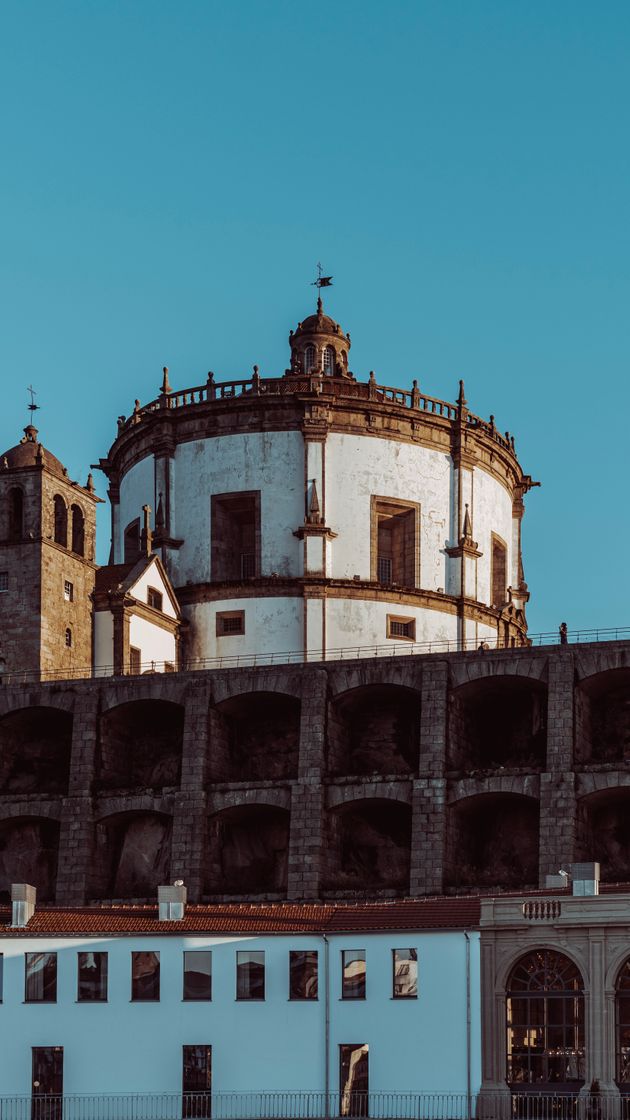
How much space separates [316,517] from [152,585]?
7.55 meters

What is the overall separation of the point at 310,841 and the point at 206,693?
304 inches

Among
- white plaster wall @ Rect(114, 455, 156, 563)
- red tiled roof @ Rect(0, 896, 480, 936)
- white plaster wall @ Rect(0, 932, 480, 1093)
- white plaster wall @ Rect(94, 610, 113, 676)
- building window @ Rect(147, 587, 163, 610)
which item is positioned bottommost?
white plaster wall @ Rect(0, 932, 480, 1093)

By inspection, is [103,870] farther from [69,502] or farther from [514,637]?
[514,637]

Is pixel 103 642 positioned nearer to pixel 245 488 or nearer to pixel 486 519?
pixel 245 488

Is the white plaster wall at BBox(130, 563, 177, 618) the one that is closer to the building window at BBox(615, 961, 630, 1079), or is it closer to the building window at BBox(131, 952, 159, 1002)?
the building window at BBox(131, 952, 159, 1002)

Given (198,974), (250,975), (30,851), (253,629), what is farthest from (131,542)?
(250,975)

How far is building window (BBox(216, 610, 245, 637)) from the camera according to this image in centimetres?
8119

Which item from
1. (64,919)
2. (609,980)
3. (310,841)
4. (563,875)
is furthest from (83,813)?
(609,980)

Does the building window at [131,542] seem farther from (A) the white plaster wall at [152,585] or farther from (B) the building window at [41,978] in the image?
(B) the building window at [41,978]

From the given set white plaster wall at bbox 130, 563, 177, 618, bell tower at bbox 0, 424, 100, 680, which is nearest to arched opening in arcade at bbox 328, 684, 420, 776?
white plaster wall at bbox 130, 563, 177, 618

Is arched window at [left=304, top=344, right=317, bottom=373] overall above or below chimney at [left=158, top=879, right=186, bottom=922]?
above

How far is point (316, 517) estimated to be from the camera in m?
81.2

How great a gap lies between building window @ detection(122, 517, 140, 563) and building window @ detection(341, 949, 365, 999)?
3770 centimetres

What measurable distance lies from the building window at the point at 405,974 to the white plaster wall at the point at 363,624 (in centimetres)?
3037
